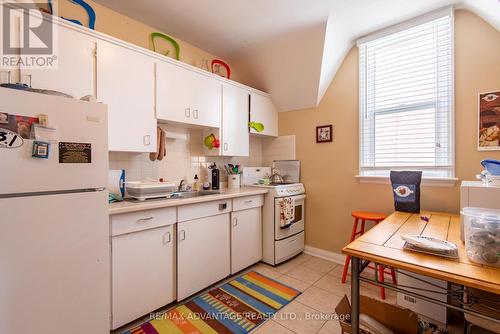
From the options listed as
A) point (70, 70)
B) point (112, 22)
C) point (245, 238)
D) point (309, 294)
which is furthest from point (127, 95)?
point (309, 294)

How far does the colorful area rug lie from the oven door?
1.76 ft

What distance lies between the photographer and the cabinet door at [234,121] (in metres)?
2.64

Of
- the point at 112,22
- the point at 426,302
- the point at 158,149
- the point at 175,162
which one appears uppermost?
the point at 112,22

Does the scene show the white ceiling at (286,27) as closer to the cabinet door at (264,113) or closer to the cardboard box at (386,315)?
the cabinet door at (264,113)

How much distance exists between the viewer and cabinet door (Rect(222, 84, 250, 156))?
2645 millimetres

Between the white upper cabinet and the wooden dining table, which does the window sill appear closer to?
the wooden dining table

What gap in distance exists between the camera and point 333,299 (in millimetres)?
2027

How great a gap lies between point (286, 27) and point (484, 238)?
2.30 m

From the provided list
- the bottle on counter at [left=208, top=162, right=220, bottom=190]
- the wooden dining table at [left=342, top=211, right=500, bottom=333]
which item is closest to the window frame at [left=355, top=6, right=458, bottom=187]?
the wooden dining table at [left=342, top=211, right=500, bottom=333]

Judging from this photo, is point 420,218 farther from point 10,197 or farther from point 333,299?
point 10,197

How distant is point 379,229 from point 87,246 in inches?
71.4

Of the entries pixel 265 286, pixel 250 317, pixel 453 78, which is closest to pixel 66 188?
pixel 250 317

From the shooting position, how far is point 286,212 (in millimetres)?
2660

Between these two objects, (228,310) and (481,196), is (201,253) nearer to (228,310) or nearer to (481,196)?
(228,310)
